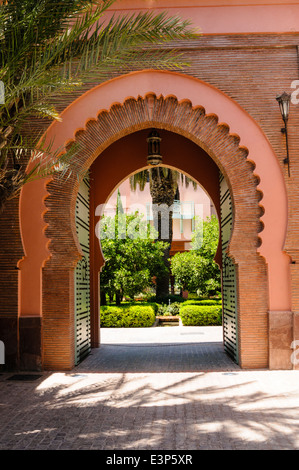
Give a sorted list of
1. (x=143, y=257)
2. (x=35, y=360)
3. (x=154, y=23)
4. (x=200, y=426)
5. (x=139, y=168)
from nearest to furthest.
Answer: (x=200, y=426)
(x=154, y=23)
(x=35, y=360)
(x=139, y=168)
(x=143, y=257)

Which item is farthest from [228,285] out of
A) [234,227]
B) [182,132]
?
[182,132]

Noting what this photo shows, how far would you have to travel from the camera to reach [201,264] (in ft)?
71.9

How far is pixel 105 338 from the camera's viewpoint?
14422 millimetres

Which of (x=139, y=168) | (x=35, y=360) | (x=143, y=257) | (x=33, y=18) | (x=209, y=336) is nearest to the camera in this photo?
(x=33, y=18)

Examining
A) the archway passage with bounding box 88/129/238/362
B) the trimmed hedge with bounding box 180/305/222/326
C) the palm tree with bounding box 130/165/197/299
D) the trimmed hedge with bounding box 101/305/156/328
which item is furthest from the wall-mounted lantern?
the trimmed hedge with bounding box 101/305/156/328

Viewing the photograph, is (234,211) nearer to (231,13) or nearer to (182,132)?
(182,132)

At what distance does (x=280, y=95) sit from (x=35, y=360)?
613cm

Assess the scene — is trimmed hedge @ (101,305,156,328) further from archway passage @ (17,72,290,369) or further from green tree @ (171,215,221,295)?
archway passage @ (17,72,290,369)

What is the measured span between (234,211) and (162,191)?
11954 mm

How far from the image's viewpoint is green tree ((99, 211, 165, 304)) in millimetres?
19531

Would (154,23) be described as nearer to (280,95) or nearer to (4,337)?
(280,95)

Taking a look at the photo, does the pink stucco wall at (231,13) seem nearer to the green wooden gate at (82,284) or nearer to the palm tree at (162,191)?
the green wooden gate at (82,284)

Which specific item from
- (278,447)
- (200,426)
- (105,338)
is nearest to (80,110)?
(200,426)

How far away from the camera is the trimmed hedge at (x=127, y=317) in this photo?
18.5 meters
